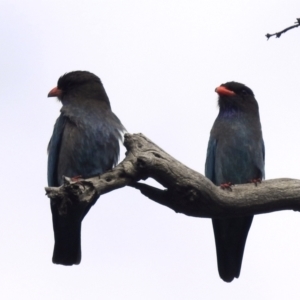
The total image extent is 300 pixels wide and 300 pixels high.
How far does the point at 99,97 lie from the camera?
32.0 feet

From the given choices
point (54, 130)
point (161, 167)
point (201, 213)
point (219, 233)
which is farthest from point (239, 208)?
point (54, 130)

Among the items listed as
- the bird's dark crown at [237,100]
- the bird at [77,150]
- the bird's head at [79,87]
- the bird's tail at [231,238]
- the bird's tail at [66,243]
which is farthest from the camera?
the bird's dark crown at [237,100]

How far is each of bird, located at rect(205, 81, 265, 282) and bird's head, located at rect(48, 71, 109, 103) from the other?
1.47 meters

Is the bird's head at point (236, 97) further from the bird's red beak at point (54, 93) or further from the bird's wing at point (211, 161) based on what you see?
the bird's red beak at point (54, 93)

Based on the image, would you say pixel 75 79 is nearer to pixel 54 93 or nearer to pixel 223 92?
pixel 54 93

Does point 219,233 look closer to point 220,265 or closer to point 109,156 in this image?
point 220,265

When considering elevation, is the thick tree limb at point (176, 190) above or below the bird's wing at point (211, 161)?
below

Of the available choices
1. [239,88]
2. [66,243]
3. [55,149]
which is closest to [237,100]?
[239,88]

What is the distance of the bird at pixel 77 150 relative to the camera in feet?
29.6

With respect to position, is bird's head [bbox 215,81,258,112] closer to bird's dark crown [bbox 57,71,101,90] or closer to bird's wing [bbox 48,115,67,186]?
bird's dark crown [bbox 57,71,101,90]

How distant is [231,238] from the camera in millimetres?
9688

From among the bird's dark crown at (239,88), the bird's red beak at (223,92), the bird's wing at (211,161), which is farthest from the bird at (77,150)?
the bird's dark crown at (239,88)

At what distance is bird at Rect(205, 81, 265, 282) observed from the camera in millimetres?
9641

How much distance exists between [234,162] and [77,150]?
6.35ft
